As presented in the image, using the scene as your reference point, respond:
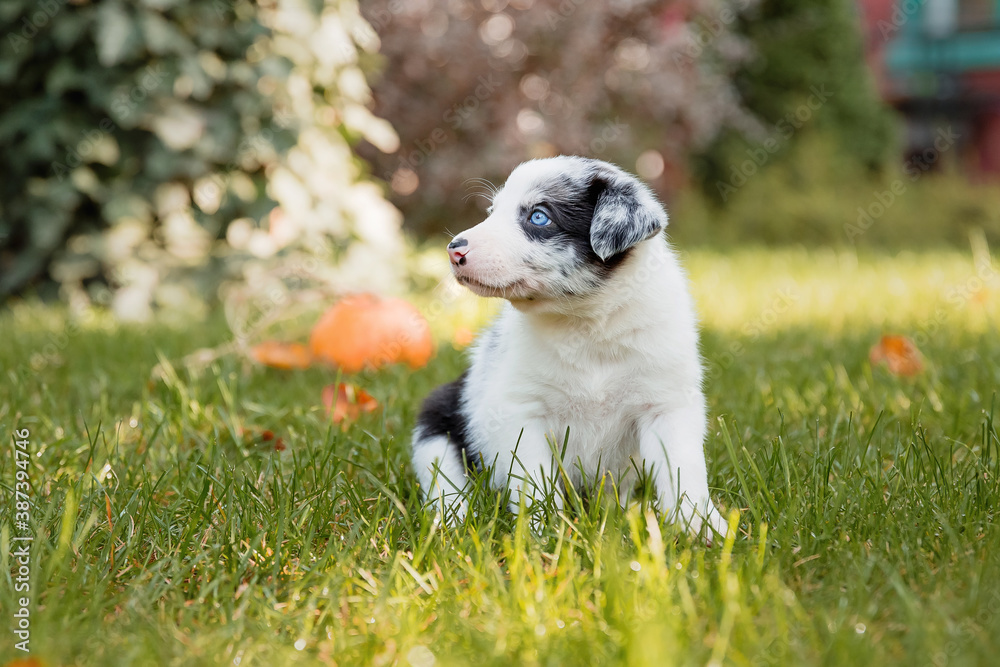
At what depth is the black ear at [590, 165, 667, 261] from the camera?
2.13m

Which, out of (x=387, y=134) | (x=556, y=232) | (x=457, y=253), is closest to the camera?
(x=457, y=253)

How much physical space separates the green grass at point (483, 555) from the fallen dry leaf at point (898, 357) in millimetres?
395

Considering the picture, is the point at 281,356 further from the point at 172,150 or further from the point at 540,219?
the point at 172,150

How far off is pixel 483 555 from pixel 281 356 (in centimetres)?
220

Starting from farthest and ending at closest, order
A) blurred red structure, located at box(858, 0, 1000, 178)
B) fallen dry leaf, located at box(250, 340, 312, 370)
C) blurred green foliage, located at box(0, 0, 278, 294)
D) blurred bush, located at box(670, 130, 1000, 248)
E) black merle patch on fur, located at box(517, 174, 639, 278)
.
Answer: blurred red structure, located at box(858, 0, 1000, 178), blurred bush, located at box(670, 130, 1000, 248), blurred green foliage, located at box(0, 0, 278, 294), fallen dry leaf, located at box(250, 340, 312, 370), black merle patch on fur, located at box(517, 174, 639, 278)

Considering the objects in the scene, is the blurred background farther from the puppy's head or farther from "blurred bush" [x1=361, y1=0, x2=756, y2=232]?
the puppy's head

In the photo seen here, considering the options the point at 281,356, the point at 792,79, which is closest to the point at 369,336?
the point at 281,356

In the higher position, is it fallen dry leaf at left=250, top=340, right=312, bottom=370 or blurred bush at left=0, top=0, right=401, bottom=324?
blurred bush at left=0, top=0, right=401, bottom=324

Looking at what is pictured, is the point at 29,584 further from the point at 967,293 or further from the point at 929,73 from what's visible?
the point at 929,73

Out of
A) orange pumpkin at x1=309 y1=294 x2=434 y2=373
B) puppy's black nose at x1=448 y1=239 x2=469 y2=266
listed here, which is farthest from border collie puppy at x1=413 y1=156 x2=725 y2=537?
orange pumpkin at x1=309 y1=294 x2=434 y2=373

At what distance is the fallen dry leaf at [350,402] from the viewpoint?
2857mm

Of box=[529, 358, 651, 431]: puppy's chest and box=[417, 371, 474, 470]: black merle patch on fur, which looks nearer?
box=[529, 358, 651, 431]: puppy's chest

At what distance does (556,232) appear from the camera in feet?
7.35

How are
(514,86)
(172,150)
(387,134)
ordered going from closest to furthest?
(172,150) < (387,134) < (514,86)
